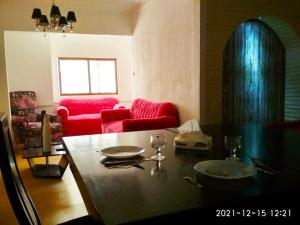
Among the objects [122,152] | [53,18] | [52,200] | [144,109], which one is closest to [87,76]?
[144,109]

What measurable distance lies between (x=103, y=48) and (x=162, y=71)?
3.19 metres

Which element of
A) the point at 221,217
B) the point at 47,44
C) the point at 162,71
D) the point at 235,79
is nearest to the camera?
the point at 221,217

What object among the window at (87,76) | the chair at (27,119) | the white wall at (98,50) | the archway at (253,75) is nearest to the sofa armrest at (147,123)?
the archway at (253,75)

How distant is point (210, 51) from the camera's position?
3205mm

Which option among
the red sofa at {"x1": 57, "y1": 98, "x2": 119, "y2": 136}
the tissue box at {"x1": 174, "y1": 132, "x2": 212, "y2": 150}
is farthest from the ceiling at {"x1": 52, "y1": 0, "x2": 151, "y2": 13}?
the tissue box at {"x1": 174, "y1": 132, "x2": 212, "y2": 150}

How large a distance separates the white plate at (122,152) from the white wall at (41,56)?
4783 millimetres

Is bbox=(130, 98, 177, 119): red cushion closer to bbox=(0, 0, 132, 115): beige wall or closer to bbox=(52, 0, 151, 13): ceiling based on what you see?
bbox=(0, 0, 132, 115): beige wall

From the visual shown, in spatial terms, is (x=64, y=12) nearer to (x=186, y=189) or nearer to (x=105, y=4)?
(x=105, y=4)

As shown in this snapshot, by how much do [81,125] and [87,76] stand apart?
72.8 inches

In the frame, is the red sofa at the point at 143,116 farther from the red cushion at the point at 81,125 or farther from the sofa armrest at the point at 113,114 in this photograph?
the red cushion at the point at 81,125

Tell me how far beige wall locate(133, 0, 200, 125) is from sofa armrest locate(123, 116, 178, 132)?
25cm

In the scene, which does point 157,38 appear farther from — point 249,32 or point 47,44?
point 47,44

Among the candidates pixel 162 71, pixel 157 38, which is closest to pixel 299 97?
pixel 162 71

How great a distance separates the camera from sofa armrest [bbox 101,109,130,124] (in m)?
4.83
